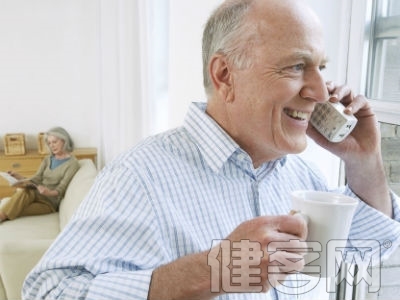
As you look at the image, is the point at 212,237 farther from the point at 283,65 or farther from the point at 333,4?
the point at 333,4

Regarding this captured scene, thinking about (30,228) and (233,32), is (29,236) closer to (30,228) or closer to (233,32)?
(30,228)

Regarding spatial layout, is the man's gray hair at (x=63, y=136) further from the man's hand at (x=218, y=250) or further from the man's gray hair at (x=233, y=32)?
the man's hand at (x=218, y=250)

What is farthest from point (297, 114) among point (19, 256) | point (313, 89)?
point (19, 256)

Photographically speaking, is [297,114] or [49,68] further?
[49,68]

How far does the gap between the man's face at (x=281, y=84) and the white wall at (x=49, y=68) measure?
3.85m

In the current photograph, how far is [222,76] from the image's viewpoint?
927 millimetres

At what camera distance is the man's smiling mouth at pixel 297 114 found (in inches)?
34.6

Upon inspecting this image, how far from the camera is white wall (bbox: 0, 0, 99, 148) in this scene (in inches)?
171

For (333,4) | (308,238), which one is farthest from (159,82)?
(308,238)

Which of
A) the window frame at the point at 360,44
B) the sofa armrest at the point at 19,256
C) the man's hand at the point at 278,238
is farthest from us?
Answer: the sofa armrest at the point at 19,256

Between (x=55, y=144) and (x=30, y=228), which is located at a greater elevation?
(x=55, y=144)

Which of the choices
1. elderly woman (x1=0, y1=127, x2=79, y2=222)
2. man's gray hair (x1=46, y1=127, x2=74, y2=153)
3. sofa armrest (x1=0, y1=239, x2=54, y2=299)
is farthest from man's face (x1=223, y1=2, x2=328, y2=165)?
man's gray hair (x1=46, y1=127, x2=74, y2=153)

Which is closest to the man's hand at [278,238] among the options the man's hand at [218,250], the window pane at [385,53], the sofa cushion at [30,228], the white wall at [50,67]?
the man's hand at [218,250]

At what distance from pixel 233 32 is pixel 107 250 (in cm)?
50
